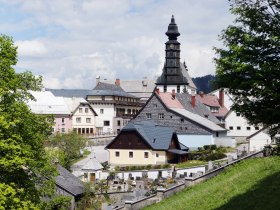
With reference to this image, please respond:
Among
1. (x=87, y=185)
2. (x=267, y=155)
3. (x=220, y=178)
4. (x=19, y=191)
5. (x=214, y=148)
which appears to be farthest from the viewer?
(x=214, y=148)

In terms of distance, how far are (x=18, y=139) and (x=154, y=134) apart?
49207 mm

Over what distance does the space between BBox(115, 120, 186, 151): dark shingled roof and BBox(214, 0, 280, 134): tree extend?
47976mm

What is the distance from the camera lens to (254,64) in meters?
16.9

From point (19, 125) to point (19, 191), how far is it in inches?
106

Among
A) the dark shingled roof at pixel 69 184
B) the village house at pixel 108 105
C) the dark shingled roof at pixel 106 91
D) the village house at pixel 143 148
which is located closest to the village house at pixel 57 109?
the village house at pixel 108 105

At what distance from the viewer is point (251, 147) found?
65.1 meters

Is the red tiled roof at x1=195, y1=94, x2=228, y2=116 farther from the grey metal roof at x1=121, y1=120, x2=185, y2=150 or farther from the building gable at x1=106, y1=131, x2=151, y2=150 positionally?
the building gable at x1=106, y1=131, x2=151, y2=150

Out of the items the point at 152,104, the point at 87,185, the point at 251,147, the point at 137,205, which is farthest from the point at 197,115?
the point at 137,205

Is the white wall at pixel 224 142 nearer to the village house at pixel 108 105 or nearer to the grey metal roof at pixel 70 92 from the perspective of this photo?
the village house at pixel 108 105

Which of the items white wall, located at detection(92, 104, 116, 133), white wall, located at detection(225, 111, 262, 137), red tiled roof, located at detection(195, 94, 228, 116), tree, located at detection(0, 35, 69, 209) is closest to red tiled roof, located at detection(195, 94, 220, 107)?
red tiled roof, located at detection(195, 94, 228, 116)

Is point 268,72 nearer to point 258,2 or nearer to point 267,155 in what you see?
point 258,2

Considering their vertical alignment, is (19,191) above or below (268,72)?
below

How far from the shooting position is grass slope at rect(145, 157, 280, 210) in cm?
2300

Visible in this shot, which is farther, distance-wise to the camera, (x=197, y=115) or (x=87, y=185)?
(x=197, y=115)
